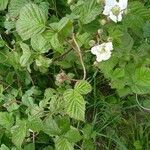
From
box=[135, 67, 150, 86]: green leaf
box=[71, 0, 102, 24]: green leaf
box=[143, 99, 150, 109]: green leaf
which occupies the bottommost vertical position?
box=[143, 99, 150, 109]: green leaf

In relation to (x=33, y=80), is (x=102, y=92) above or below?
below

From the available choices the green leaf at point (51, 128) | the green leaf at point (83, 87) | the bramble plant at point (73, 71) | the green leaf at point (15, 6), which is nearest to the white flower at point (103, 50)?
the bramble plant at point (73, 71)

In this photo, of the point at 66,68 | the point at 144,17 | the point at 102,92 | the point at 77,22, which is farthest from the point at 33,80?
the point at 144,17

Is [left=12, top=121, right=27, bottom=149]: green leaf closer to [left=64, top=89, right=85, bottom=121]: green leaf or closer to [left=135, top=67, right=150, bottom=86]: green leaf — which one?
[left=64, top=89, right=85, bottom=121]: green leaf

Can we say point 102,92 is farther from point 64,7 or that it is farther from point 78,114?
point 78,114

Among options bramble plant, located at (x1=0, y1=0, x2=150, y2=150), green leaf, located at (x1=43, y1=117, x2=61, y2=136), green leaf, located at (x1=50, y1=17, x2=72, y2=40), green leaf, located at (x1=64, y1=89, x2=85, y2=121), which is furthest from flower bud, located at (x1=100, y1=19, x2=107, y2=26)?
green leaf, located at (x1=43, y1=117, x2=61, y2=136)

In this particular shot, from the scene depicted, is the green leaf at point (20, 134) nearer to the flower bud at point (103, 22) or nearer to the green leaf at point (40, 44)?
the green leaf at point (40, 44)
